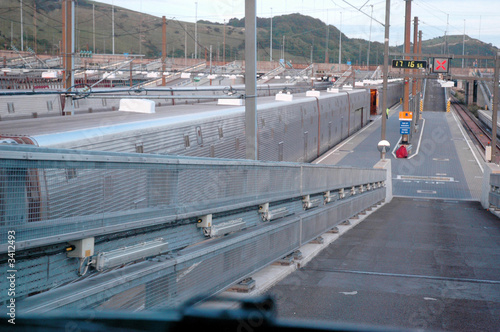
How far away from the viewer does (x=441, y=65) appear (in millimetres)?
36969

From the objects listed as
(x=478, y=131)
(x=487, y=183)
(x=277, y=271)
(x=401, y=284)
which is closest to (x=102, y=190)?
(x=277, y=271)

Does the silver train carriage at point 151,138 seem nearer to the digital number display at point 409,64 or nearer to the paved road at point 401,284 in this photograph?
the paved road at point 401,284

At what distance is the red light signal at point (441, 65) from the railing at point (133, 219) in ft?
104

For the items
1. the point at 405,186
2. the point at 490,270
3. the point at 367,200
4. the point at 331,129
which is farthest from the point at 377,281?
the point at 331,129

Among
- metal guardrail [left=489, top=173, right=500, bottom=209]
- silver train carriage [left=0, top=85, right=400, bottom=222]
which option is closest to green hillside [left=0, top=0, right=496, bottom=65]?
silver train carriage [left=0, top=85, right=400, bottom=222]

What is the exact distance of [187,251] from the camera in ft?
17.7

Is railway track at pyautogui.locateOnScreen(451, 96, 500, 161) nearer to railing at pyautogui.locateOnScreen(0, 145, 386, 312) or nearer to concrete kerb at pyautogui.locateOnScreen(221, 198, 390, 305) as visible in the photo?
concrete kerb at pyautogui.locateOnScreen(221, 198, 390, 305)

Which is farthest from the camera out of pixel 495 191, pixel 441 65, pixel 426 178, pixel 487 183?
pixel 441 65

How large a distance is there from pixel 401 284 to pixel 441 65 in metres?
32.1

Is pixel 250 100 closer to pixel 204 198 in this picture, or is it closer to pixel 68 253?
pixel 204 198

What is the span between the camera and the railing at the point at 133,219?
3498 millimetres

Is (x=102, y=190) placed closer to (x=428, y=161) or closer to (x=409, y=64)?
(x=409, y=64)

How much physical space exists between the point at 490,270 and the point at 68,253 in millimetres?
6691

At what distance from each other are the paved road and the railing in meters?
0.78
